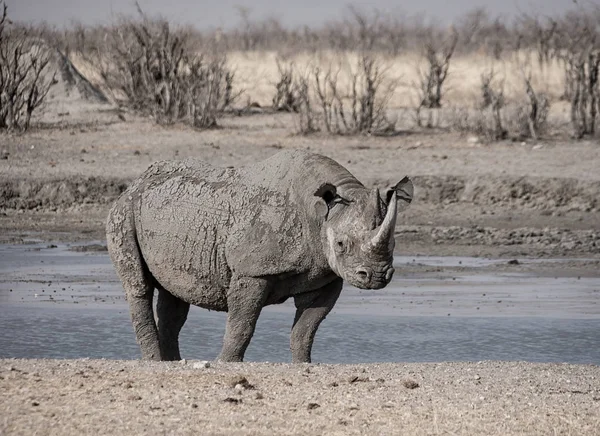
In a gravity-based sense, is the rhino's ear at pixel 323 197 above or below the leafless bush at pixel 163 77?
above

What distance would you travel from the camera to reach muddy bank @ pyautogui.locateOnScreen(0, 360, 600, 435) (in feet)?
21.4

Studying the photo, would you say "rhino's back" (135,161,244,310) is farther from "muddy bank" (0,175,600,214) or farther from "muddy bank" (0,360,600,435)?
"muddy bank" (0,175,600,214)

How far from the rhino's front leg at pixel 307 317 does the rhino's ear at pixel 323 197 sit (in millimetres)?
674

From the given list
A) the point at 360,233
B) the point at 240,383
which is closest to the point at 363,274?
the point at 360,233

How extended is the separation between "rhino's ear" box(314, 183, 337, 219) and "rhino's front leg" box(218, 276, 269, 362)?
592mm

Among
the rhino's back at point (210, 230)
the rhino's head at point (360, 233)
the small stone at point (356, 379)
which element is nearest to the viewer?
the small stone at point (356, 379)

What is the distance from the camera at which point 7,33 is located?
27.4m

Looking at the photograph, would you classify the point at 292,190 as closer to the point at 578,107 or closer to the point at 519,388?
the point at 519,388

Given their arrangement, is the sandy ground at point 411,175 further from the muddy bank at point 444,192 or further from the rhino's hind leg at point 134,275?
the rhino's hind leg at point 134,275

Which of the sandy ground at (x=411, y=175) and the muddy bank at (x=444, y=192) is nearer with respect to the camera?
the sandy ground at (x=411, y=175)

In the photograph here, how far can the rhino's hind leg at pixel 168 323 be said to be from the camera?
942 cm

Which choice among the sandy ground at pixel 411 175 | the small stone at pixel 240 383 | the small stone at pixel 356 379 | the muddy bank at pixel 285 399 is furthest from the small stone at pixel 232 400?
the sandy ground at pixel 411 175

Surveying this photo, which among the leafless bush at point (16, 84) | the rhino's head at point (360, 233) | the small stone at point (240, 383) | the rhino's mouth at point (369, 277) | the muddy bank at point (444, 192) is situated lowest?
the muddy bank at point (444, 192)

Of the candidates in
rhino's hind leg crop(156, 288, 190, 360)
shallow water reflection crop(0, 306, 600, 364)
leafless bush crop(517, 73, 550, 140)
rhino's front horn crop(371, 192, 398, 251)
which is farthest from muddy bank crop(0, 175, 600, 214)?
rhino's front horn crop(371, 192, 398, 251)
